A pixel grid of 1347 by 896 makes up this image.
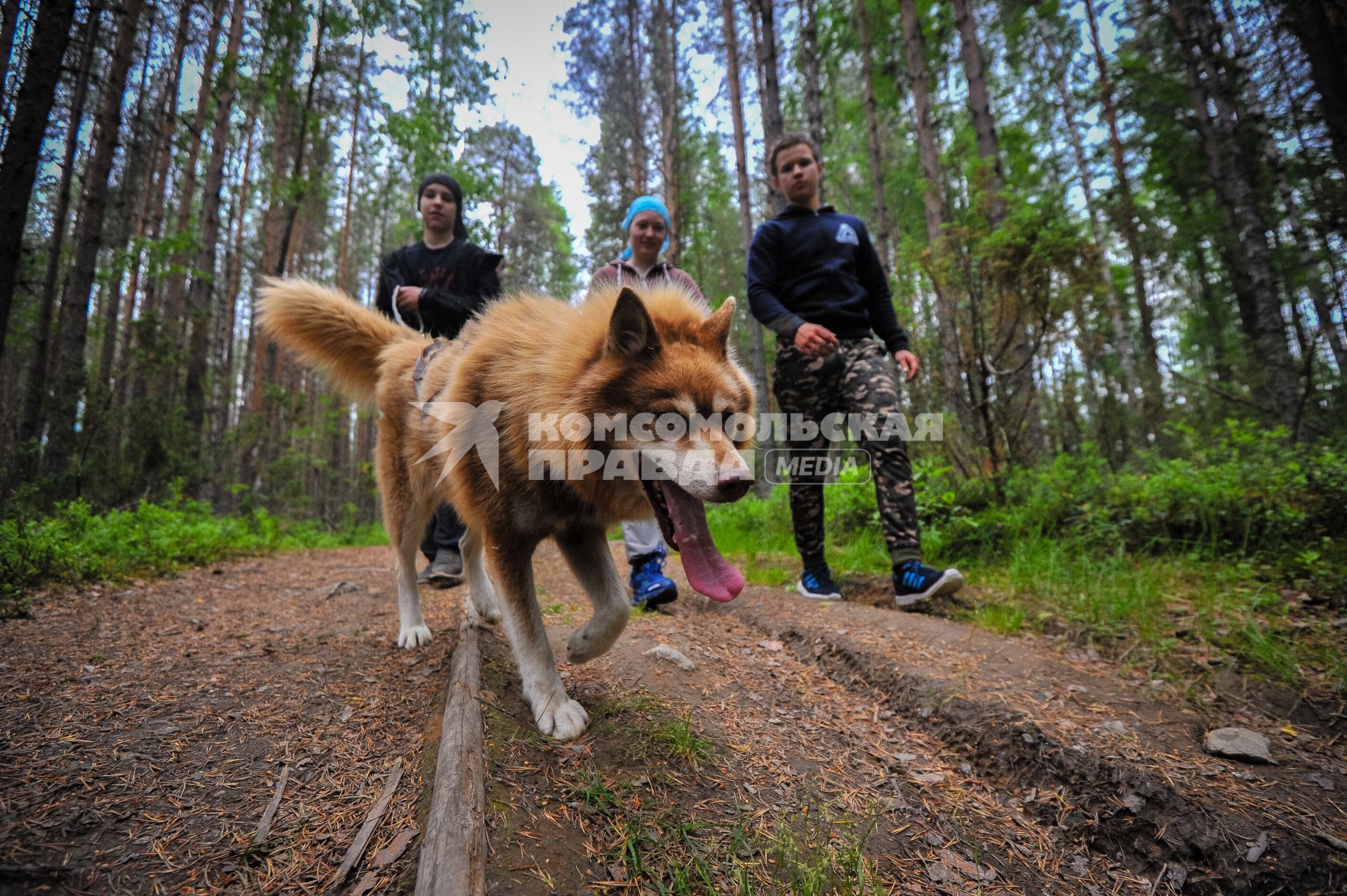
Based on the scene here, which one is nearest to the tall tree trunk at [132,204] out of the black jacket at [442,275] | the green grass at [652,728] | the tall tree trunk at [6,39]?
the tall tree trunk at [6,39]

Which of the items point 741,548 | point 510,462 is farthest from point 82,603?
point 741,548

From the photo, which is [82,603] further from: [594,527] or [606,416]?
[606,416]

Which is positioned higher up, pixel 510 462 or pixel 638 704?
pixel 510 462

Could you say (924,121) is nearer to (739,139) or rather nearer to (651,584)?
(739,139)

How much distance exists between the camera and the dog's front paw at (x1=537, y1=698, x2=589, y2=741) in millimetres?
1989

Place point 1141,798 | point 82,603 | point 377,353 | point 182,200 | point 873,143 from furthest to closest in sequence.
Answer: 1. point 873,143
2. point 182,200
3. point 82,603
4. point 377,353
5. point 1141,798

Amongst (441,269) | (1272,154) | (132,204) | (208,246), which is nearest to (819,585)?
(441,269)

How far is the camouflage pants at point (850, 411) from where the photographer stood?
374 centimetres

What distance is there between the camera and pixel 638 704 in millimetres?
2170

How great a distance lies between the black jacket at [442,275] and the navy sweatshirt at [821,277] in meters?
2.08

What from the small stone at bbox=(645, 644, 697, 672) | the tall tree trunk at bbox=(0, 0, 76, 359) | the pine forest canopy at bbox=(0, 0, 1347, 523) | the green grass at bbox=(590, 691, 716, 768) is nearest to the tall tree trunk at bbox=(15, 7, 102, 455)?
the pine forest canopy at bbox=(0, 0, 1347, 523)

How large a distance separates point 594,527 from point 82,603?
3.80 meters

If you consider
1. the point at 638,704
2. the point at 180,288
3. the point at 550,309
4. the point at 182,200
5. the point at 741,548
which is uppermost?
the point at 182,200

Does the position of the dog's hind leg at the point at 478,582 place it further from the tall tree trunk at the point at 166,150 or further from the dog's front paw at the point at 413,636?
the tall tree trunk at the point at 166,150
